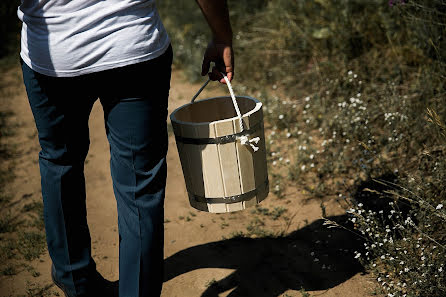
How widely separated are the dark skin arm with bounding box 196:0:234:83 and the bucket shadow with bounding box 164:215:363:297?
107cm

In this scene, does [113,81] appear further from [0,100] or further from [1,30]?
[1,30]

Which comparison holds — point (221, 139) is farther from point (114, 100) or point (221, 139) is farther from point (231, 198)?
point (114, 100)

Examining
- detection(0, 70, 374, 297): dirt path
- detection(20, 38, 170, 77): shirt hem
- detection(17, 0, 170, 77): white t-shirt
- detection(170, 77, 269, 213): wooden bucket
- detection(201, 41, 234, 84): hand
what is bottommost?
detection(0, 70, 374, 297): dirt path

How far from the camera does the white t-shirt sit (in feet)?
5.46

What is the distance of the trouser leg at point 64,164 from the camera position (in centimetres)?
193

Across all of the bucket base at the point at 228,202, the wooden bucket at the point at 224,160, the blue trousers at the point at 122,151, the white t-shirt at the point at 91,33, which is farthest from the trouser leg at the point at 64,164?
the bucket base at the point at 228,202

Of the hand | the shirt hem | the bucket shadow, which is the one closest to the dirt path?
the bucket shadow

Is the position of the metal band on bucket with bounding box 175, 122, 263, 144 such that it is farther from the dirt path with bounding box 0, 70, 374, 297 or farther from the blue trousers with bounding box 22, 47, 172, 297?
the dirt path with bounding box 0, 70, 374, 297

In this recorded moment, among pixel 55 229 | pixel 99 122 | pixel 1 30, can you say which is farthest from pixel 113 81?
pixel 1 30

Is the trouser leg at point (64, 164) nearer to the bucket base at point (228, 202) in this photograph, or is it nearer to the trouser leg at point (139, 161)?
the trouser leg at point (139, 161)

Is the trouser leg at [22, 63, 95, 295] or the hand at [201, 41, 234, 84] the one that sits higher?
the hand at [201, 41, 234, 84]

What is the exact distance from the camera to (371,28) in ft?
13.7

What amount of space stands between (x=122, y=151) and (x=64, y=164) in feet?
1.27

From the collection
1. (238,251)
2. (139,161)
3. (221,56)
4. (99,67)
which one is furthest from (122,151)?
(238,251)
